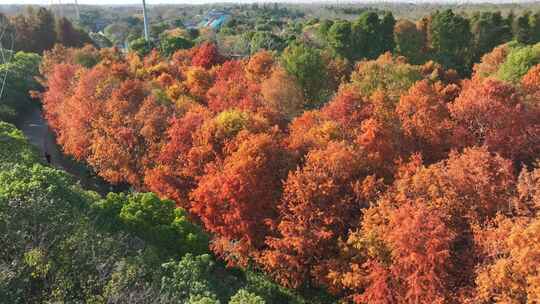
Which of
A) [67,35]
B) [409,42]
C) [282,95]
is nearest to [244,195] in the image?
[282,95]

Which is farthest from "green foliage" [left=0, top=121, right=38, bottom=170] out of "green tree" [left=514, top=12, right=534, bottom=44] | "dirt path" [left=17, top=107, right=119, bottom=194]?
"green tree" [left=514, top=12, right=534, bottom=44]

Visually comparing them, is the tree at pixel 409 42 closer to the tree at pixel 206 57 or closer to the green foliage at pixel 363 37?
the green foliage at pixel 363 37

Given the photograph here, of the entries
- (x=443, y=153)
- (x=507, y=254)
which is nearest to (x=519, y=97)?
(x=443, y=153)

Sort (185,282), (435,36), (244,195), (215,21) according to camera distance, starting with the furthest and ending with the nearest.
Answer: (215,21)
(435,36)
(244,195)
(185,282)

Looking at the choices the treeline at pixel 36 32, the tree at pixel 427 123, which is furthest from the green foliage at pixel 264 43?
the treeline at pixel 36 32

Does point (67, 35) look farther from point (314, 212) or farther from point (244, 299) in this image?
point (244, 299)

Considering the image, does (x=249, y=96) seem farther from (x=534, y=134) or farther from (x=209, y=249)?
(x=534, y=134)

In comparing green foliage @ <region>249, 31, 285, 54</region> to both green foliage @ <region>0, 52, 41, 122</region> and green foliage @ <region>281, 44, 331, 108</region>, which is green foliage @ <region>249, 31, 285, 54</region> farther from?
green foliage @ <region>0, 52, 41, 122</region>
